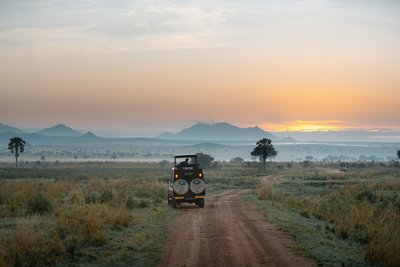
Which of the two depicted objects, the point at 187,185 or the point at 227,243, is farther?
the point at 187,185

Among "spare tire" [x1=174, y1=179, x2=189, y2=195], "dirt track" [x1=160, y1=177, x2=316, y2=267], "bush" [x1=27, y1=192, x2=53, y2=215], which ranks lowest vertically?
"dirt track" [x1=160, y1=177, x2=316, y2=267]

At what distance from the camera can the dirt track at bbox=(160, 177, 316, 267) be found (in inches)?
573

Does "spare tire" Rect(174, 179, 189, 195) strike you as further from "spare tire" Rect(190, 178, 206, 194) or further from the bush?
the bush

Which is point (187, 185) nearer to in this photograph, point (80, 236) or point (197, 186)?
point (197, 186)

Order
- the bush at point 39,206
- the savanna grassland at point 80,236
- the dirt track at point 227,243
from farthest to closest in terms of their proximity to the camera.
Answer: the bush at point 39,206, the savanna grassland at point 80,236, the dirt track at point 227,243

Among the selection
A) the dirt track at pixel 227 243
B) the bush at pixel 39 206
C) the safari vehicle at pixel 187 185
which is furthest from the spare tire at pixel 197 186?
the bush at pixel 39 206

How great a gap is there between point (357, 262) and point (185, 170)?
685 inches

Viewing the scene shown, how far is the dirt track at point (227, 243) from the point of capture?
573 inches

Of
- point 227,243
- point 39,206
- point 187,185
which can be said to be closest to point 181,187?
point 187,185

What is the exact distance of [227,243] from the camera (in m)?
17.4

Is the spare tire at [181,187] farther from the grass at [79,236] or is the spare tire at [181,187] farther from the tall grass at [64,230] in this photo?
the grass at [79,236]

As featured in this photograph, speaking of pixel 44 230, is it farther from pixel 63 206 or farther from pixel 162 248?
pixel 63 206

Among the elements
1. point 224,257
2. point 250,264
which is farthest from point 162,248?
point 250,264

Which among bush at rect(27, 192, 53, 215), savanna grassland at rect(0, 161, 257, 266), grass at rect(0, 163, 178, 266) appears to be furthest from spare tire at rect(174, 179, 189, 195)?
bush at rect(27, 192, 53, 215)
